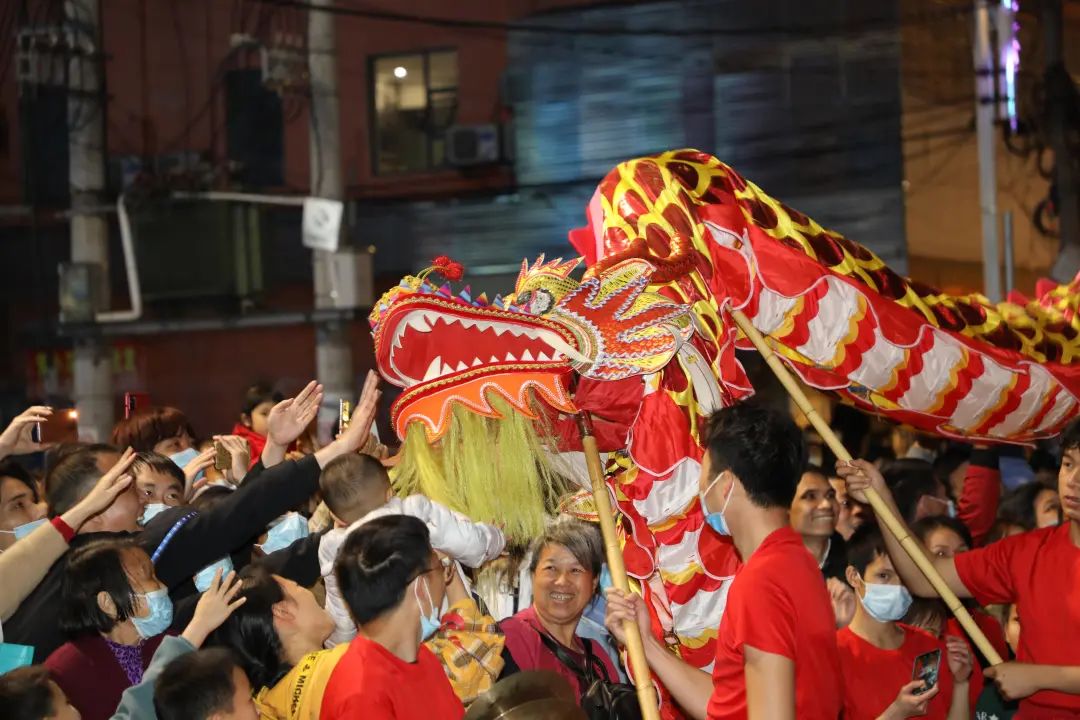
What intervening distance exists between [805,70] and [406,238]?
3.20m

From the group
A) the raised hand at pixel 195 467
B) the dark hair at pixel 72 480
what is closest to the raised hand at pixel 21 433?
the dark hair at pixel 72 480

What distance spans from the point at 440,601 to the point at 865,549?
1278 mm

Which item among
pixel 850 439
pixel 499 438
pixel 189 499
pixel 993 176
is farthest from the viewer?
pixel 993 176

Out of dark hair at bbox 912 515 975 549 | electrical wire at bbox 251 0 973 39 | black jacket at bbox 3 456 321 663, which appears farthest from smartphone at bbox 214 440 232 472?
electrical wire at bbox 251 0 973 39

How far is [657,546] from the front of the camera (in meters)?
3.43

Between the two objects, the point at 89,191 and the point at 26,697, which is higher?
the point at 89,191

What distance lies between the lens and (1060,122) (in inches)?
374

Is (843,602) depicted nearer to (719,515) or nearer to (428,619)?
(719,515)

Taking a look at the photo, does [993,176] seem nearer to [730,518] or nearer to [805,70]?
[805,70]

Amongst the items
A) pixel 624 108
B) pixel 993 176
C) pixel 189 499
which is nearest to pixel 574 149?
pixel 624 108

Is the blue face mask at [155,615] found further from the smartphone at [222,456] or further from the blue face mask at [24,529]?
the smartphone at [222,456]

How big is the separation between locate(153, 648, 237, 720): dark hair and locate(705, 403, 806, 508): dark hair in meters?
1.01

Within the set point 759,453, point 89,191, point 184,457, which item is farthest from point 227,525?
point 89,191

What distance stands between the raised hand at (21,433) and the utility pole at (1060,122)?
7026 mm
